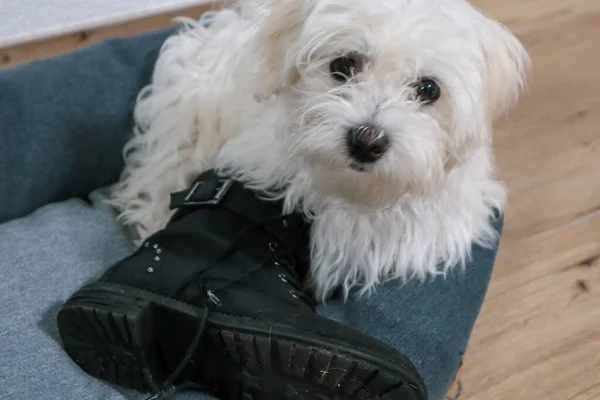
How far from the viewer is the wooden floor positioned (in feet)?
4.98

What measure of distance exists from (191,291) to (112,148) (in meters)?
0.62

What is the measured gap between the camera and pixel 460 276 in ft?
4.35

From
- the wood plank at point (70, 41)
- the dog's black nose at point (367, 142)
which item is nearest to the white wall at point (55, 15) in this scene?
the wood plank at point (70, 41)

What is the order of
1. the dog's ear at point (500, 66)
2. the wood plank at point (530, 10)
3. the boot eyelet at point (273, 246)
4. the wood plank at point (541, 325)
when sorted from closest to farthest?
→ the dog's ear at point (500, 66) < the boot eyelet at point (273, 246) < the wood plank at point (541, 325) < the wood plank at point (530, 10)

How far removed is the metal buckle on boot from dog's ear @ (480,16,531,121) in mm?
515

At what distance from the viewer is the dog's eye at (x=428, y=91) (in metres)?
1.05

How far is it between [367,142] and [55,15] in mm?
1314

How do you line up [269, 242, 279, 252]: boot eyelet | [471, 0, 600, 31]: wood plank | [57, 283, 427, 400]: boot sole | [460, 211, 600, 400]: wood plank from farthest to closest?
[471, 0, 600, 31]: wood plank, [460, 211, 600, 400]: wood plank, [269, 242, 279, 252]: boot eyelet, [57, 283, 427, 400]: boot sole

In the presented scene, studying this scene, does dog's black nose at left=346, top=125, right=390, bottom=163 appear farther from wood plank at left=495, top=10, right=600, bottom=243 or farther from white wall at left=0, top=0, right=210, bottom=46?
white wall at left=0, top=0, right=210, bottom=46

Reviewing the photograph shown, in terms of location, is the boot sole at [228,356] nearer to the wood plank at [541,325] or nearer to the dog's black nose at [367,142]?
the dog's black nose at [367,142]

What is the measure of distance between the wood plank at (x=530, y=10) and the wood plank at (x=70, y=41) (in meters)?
1.10

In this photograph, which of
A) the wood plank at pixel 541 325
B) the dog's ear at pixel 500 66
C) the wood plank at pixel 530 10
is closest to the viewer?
the dog's ear at pixel 500 66

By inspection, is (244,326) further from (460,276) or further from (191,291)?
(460,276)

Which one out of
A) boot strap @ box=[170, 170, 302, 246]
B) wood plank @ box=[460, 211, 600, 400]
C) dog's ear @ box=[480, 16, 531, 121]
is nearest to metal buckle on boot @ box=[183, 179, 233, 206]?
boot strap @ box=[170, 170, 302, 246]
